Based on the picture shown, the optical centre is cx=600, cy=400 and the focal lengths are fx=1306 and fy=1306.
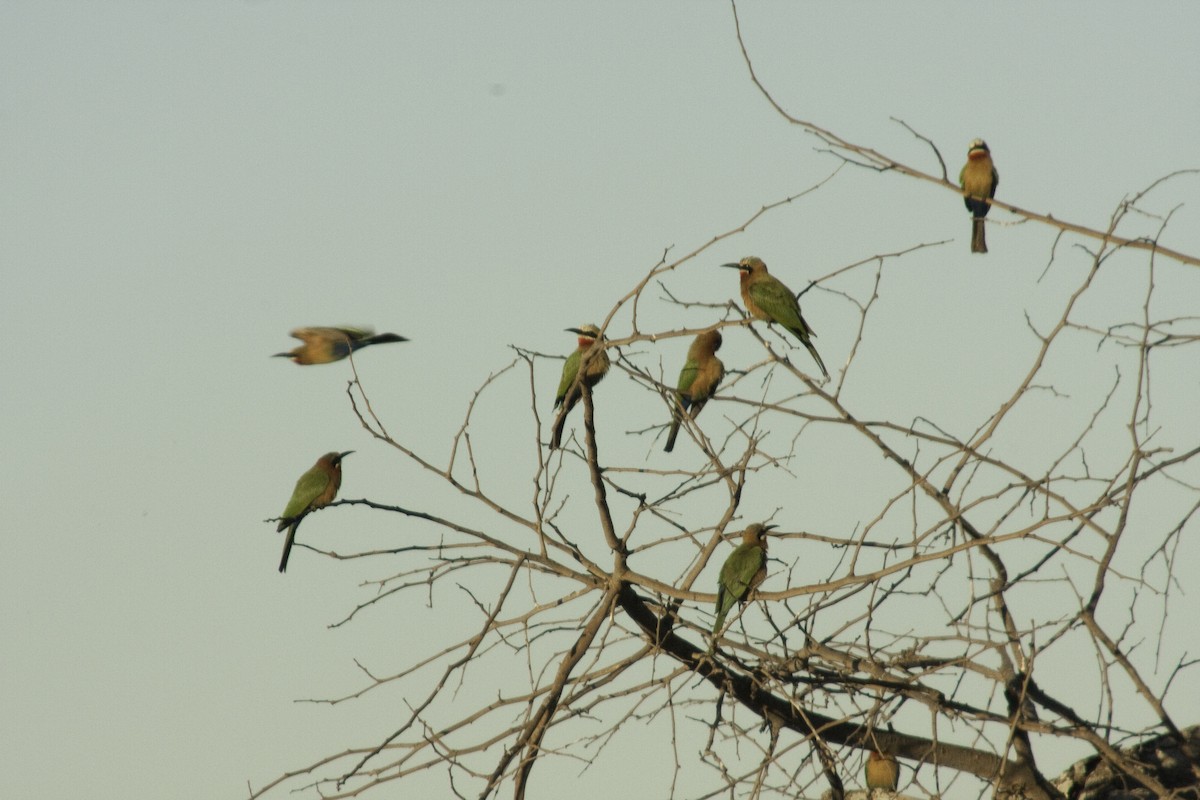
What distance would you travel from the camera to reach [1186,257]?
3.53 metres

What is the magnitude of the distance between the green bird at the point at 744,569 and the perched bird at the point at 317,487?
91.4 inches

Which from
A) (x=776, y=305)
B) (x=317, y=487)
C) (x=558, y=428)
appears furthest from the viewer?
(x=317, y=487)

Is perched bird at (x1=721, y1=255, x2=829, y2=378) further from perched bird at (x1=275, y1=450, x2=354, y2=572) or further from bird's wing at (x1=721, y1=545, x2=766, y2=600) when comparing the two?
perched bird at (x1=275, y1=450, x2=354, y2=572)

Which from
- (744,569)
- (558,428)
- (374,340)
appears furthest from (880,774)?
(374,340)

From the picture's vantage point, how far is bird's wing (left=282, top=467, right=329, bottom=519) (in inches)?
265

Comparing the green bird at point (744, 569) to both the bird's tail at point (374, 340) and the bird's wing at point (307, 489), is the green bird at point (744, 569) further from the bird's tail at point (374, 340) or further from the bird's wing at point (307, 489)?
the bird's wing at point (307, 489)

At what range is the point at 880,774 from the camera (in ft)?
17.7

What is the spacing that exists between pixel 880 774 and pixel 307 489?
10.5ft

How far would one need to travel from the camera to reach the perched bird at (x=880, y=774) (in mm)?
5246

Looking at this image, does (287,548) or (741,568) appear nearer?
(741,568)

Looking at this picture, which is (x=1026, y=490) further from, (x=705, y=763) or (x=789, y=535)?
(x=705, y=763)

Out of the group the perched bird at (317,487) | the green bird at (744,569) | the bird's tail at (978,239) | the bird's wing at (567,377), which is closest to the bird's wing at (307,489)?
the perched bird at (317,487)

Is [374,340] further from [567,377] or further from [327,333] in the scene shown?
[567,377]

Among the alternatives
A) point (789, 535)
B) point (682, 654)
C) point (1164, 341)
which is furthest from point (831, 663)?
point (1164, 341)
